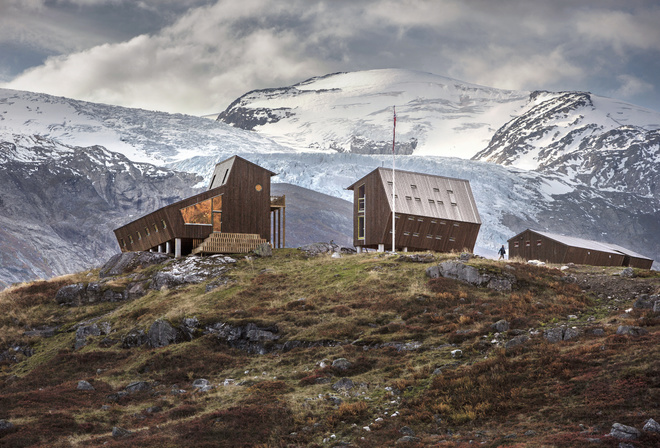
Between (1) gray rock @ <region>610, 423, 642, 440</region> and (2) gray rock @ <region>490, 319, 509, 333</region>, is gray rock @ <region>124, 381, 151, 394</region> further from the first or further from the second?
(1) gray rock @ <region>610, 423, 642, 440</region>

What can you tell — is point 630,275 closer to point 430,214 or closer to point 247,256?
point 430,214

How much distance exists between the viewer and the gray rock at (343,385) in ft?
67.3

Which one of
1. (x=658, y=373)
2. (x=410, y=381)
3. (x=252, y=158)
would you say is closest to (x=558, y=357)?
(x=658, y=373)

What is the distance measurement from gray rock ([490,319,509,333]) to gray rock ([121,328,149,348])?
1848 centimetres

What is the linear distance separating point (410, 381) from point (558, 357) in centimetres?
494

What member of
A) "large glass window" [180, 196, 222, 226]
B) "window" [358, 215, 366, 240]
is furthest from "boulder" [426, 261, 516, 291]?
"large glass window" [180, 196, 222, 226]

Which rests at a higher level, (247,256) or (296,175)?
(296,175)

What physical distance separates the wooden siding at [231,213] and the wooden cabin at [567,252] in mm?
26668

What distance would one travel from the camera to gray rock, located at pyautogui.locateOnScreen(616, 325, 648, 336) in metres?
20.2

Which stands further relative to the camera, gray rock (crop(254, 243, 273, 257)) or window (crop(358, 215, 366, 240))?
window (crop(358, 215, 366, 240))

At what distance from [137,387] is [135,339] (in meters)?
7.73

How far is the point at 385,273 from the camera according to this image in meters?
37.0

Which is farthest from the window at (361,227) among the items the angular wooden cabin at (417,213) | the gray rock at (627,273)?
the gray rock at (627,273)

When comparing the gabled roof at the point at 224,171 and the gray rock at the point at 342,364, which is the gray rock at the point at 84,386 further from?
the gabled roof at the point at 224,171
